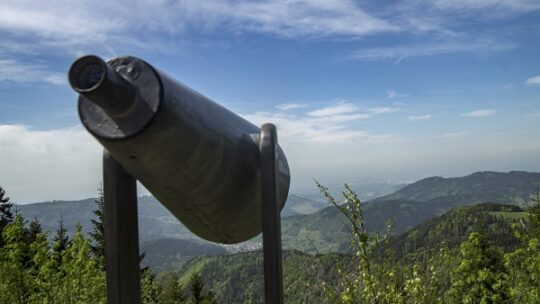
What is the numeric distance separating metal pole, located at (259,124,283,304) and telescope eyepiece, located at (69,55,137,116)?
144 centimetres

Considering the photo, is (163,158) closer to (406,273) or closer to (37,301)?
(406,273)

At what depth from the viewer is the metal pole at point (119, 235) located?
3.46m

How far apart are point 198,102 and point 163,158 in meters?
0.53

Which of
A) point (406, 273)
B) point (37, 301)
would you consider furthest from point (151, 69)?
point (37, 301)

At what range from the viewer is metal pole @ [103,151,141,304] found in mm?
3461

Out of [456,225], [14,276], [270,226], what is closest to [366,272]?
[270,226]

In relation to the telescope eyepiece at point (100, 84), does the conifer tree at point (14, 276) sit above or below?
below

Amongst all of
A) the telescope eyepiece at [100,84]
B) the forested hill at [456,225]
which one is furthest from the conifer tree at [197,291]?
the forested hill at [456,225]

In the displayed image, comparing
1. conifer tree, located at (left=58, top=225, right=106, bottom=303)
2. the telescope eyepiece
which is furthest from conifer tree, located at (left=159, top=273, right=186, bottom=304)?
the telescope eyepiece

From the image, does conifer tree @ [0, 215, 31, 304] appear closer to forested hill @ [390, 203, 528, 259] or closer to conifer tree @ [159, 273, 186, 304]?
conifer tree @ [159, 273, 186, 304]

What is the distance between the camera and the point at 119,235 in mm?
3480

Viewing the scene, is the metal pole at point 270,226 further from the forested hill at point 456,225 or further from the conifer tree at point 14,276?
the forested hill at point 456,225

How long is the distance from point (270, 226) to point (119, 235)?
1.18m

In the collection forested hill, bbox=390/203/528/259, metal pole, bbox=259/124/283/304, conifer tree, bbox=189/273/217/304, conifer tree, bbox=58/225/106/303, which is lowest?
forested hill, bbox=390/203/528/259
